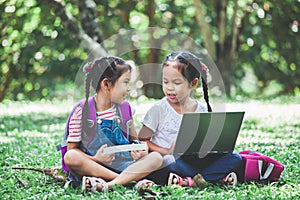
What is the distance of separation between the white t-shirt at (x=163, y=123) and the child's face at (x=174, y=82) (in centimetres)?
11

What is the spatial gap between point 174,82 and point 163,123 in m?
0.28

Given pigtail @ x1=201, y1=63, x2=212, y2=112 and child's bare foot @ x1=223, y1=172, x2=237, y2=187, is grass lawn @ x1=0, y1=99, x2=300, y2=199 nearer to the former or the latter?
child's bare foot @ x1=223, y1=172, x2=237, y2=187

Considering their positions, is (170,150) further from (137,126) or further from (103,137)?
(137,126)

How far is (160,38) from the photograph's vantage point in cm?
1390

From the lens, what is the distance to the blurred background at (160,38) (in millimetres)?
12258

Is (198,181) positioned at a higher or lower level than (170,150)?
lower

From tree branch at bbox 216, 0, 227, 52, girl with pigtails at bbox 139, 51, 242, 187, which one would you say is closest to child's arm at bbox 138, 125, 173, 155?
girl with pigtails at bbox 139, 51, 242, 187

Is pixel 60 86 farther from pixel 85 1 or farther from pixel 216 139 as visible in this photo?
pixel 216 139

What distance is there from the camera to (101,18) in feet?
48.4

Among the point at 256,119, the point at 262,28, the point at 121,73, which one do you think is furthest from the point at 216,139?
the point at 262,28

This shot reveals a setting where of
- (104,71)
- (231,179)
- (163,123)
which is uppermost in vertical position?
(104,71)

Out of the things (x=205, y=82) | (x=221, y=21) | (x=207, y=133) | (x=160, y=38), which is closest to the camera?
(x=207, y=133)

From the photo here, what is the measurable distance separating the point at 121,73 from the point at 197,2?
27.6 feet

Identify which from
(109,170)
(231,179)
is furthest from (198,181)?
(109,170)
